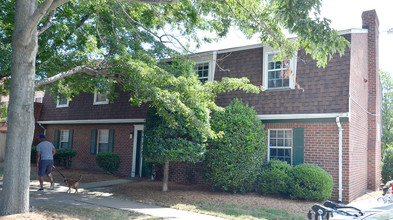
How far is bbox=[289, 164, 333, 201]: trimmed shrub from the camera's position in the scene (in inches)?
386

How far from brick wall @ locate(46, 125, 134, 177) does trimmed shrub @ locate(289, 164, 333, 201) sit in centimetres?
829

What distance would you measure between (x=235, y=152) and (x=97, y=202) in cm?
448

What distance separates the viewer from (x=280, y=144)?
11867 mm

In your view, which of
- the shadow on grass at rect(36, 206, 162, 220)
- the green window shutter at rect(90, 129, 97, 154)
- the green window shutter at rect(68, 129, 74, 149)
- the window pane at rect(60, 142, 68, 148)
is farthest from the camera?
the window pane at rect(60, 142, 68, 148)

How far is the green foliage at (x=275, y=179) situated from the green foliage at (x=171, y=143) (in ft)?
7.49

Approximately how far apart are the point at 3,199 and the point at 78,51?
5.73m

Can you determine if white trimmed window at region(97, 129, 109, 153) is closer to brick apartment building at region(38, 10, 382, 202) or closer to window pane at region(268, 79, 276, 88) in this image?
brick apartment building at region(38, 10, 382, 202)

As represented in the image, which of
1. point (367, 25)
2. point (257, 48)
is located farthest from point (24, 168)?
point (367, 25)

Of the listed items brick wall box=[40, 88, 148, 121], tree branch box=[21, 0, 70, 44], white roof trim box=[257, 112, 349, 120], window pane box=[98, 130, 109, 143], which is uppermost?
tree branch box=[21, 0, 70, 44]

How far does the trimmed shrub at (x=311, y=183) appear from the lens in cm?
980

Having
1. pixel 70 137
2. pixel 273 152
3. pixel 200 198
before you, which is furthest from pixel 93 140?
pixel 273 152

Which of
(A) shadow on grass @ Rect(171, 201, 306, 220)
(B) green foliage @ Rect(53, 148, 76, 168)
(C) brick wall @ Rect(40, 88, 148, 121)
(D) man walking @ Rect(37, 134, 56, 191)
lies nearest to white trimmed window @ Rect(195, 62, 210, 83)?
(C) brick wall @ Rect(40, 88, 148, 121)

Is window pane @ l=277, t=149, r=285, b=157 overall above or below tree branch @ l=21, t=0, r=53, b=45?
below

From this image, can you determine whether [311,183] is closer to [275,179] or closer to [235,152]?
[275,179]
